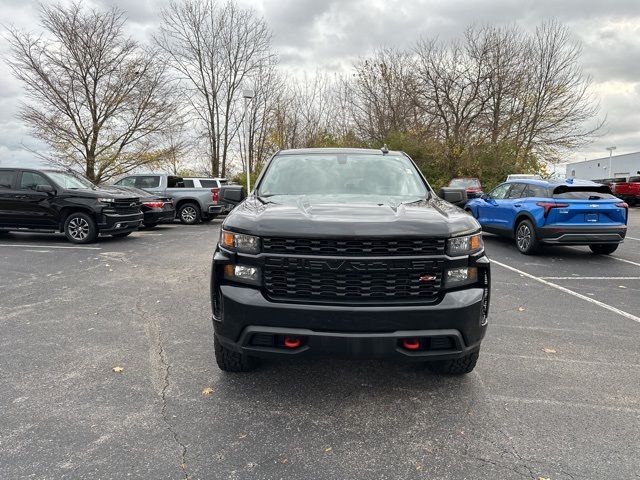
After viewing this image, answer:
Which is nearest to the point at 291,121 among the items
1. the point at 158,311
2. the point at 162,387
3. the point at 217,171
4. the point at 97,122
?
the point at 217,171

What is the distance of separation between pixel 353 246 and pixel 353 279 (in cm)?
21

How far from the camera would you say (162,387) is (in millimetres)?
3186

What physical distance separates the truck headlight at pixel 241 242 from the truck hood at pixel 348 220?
4 cm

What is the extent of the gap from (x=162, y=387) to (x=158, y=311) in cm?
202

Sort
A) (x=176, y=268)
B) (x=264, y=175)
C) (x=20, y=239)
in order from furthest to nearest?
(x=20, y=239)
(x=176, y=268)
(x=264, y=175)

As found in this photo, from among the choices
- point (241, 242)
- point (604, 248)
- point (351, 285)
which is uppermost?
point (241, 242)

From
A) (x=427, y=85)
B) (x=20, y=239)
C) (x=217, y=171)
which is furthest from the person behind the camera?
(x=217, y=171)

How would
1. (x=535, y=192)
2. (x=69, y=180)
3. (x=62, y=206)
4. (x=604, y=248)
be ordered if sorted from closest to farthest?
(x=535, y=192)
(x=604, y=248)
(x=62, y=206)
(x=69, y=180)

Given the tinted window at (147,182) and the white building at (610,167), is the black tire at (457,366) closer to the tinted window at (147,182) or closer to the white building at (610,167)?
the tinted window at (147,182)

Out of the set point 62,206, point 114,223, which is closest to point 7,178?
point 62,206

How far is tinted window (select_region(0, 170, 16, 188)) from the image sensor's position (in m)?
10.5

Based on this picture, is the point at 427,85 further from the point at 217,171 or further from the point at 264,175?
the point at 264,175

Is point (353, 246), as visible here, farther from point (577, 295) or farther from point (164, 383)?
point (577, 295)

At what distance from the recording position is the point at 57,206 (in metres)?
10.1
